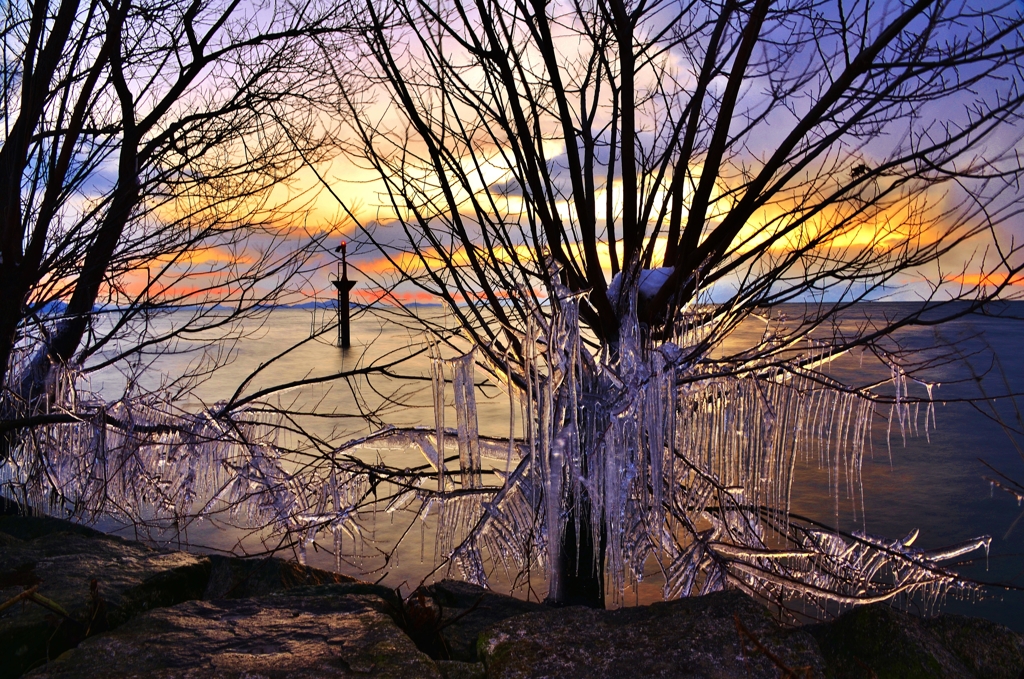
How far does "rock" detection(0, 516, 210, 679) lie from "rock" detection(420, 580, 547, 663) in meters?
1.24

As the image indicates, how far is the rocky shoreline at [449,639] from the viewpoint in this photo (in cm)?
218

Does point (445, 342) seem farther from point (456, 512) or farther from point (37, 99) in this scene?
point (37, 99)

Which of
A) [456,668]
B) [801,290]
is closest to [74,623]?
[456,668]

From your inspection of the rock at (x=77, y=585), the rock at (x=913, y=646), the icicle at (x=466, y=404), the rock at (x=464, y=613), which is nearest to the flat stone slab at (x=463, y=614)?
the rock at (x=464, y=613)

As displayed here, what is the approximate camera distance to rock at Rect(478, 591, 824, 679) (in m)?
2.12

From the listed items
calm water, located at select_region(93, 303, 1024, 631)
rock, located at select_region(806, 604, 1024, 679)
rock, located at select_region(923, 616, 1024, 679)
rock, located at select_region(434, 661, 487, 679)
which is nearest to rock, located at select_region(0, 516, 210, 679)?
calm water, located at select_region(93, 303, 1024, 631)

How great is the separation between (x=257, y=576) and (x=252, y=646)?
1.56 m

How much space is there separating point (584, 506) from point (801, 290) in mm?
1547

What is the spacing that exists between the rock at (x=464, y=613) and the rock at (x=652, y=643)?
0.19 metres

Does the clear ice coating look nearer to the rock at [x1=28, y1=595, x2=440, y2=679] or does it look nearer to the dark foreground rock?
the dark foreground rock

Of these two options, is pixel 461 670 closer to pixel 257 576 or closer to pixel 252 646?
pixel 252 646

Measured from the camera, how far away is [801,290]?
376cm

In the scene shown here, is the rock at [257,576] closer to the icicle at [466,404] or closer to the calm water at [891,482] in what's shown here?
the calm water at [891,482]

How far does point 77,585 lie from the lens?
3.04m
